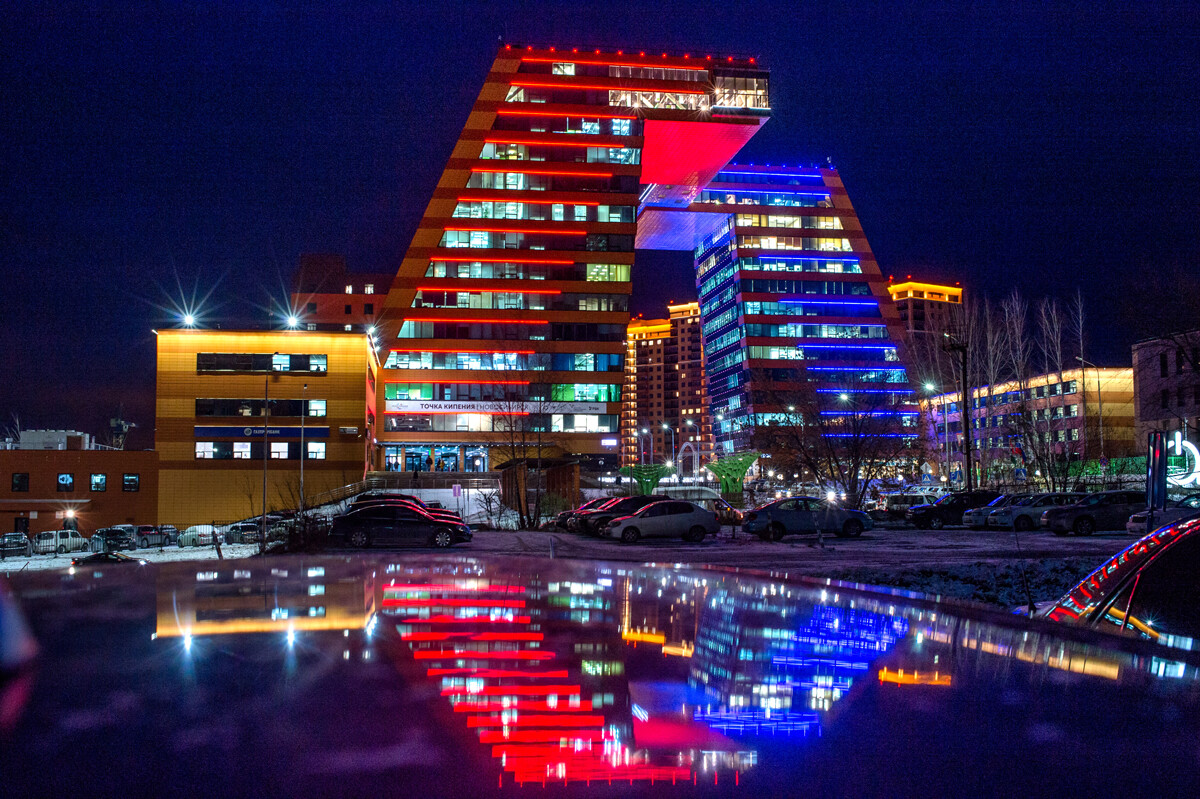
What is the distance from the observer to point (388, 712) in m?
4.14

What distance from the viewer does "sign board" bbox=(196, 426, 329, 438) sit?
69875 mm

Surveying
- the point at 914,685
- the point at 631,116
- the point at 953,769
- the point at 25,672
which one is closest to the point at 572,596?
the point at 914,685

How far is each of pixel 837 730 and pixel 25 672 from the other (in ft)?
15.6

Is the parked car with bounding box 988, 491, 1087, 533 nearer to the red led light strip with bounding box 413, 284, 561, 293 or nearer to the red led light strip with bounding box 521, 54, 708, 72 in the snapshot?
the red led light strip with bounding box 413, 284, 561, 293

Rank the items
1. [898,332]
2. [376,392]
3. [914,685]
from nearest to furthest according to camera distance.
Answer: [914,685] → [376,392] → [898,332]

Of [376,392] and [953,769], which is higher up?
[376,392]

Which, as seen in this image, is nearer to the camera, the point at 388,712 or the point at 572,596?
the point at 388,712

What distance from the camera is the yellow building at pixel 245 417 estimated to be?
2736 inches

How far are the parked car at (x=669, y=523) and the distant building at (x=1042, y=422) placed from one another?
28.2 metres

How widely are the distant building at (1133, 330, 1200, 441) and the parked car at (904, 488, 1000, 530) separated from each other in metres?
32.7

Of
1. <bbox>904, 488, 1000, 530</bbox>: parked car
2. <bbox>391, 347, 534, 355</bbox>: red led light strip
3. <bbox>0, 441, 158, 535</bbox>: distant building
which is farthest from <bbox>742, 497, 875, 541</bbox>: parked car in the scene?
<bbox>391, 347, 534, 355</bbox>: red led light strip

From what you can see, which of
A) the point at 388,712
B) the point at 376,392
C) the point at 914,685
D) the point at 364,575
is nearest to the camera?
the point at 388,712

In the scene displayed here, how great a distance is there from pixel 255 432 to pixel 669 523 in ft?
172

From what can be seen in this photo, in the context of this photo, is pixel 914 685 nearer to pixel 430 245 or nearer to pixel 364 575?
pixel 364 575
